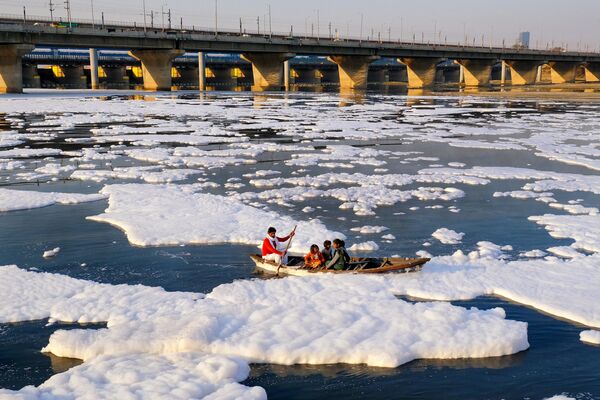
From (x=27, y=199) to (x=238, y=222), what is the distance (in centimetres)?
779

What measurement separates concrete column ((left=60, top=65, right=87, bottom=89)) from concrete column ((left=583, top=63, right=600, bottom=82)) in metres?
133

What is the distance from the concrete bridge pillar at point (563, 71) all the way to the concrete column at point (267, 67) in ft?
270

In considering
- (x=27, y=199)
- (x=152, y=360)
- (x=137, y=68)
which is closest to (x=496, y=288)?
(x=152, y=360)

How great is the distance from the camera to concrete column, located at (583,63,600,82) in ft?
553

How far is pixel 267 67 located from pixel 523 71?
76613 mm

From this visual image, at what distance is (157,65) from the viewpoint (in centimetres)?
10219

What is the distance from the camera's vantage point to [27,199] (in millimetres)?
19875

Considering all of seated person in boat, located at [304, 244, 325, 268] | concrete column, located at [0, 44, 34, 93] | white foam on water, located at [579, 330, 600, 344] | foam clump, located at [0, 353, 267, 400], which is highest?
concrete column, located at [0, 44, 34, 93]

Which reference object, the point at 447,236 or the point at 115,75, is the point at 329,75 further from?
the point at 447,236

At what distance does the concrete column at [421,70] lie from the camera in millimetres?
133625

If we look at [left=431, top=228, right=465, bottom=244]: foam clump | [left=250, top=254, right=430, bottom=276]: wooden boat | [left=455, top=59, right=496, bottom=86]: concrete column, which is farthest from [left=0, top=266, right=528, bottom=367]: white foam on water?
[left=455, top=59, right=496, bottom=86]: concrete column

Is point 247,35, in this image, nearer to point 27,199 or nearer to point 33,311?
point 27,199

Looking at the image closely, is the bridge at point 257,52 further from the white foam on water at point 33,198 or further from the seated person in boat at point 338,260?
the seated person in boat at point 338,260

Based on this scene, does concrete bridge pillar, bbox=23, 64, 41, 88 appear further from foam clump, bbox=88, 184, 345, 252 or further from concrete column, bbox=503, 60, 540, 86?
foam clump, bbox=88, 184, 345, 252
